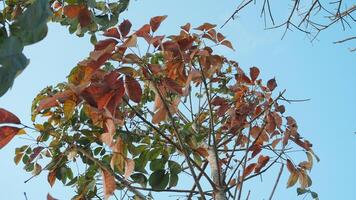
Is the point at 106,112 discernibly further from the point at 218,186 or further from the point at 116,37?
the point at 218,186

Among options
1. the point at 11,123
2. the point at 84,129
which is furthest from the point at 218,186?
the point at 11,123

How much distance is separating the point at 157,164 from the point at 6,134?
470mm

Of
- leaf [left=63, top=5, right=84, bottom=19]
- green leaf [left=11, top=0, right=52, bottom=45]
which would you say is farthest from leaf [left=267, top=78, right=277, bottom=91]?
green leaf [left=11, top=0, right=52, bottom=45]

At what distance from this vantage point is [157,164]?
126cm

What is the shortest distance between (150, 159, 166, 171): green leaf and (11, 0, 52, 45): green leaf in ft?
3.12

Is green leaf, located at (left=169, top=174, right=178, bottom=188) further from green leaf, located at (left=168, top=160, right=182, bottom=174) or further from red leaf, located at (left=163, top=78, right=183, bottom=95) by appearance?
red leaf, located at (left=163, top=78, right=183, bottom=95)

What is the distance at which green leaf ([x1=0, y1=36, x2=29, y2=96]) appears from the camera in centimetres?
30

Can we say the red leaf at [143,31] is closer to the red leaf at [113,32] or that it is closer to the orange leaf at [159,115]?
the red leaf at [113,32]

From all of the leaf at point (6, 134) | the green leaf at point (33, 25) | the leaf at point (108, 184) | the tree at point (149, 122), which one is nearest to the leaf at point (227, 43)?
the tree at point (149, 122)

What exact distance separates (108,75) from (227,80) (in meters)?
1.10

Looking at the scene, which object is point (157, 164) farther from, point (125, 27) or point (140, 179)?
point (125, 27)

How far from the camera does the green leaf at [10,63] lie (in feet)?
0.98

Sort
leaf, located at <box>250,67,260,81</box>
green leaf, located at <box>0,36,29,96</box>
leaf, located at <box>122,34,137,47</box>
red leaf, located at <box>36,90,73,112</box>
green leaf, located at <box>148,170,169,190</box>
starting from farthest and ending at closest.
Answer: leaf, located at <box>250,67,260,81</box>
green leaf, located at <box>148,170,169,190</box>
leaf, located at <box>122,34,137,47</box>
red leaf, located at <box>36,90,73,112</box>
green leaf, located at <box>0,36,29,96</box>

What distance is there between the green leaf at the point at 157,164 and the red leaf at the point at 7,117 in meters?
0.44
